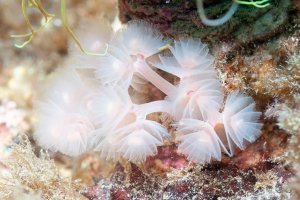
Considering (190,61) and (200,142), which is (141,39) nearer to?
(190,61)

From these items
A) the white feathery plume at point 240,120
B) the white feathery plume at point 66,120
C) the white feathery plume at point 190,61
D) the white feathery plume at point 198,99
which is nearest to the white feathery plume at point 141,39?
the white feathery plume at point 190,61

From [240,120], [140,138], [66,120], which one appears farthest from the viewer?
[66,120]

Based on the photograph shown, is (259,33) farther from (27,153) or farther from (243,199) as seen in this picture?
(27,153)

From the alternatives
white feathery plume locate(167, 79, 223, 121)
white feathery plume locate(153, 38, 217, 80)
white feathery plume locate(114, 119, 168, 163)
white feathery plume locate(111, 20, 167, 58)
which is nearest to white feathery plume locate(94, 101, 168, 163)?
white feathery plume locate(114, 119, 168, 163)

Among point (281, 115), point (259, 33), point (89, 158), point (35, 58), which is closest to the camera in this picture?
point (281, 115)

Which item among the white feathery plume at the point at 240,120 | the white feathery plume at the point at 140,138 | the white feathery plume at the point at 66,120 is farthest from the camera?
the white feathery plume at the point at 66,120

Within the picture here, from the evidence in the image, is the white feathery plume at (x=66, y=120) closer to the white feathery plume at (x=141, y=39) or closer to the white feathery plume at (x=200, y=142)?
the white feathery plume at (x=141, y=39)

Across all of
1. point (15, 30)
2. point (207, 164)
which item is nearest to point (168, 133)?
point (207, 164)

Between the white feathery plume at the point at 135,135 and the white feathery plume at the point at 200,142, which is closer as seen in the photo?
the white feathery plume at the point at 200,142

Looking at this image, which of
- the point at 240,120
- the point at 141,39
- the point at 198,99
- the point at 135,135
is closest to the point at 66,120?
the point at 135,135
